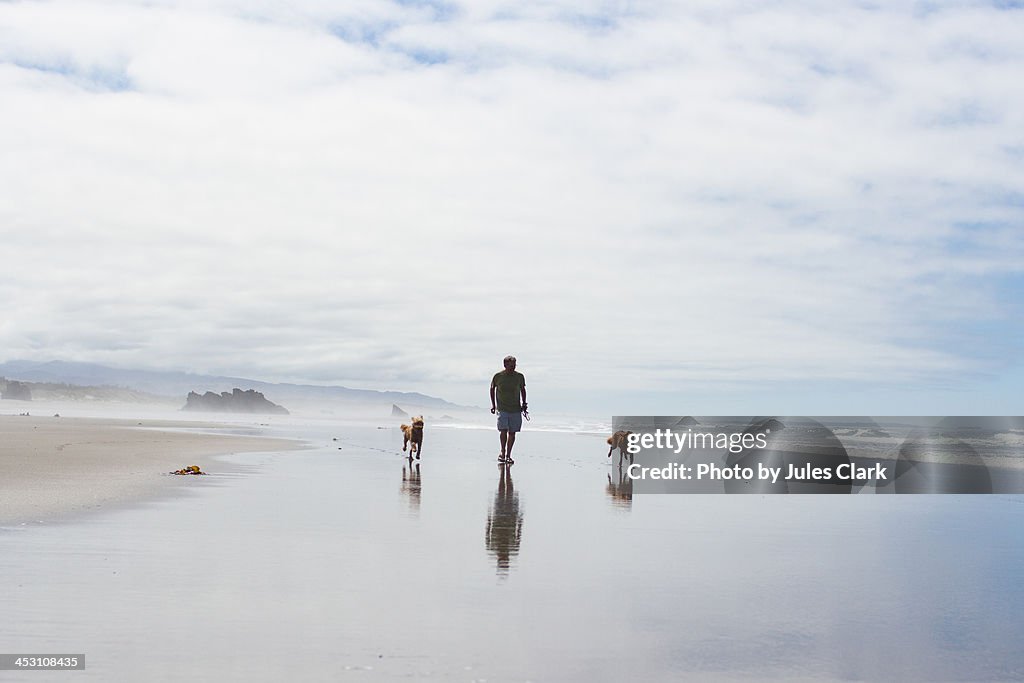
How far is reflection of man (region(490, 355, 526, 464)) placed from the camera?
21.2 m

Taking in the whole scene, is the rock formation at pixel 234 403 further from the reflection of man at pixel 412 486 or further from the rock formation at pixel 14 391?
the reflection of man at pixel 412 486

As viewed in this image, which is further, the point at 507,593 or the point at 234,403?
the point at 234,403

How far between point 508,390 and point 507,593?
15002mm

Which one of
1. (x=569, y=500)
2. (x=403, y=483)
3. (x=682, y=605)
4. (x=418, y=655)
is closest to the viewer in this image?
(x=418, y=655)

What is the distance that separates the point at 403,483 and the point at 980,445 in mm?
30924

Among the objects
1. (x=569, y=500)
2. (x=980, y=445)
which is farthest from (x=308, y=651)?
(x=980, y=445)

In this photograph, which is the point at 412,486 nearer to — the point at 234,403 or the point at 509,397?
the point at 509,397

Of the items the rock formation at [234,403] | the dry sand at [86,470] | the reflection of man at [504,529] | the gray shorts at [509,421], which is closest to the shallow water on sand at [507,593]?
the reflection of man at [504,529]

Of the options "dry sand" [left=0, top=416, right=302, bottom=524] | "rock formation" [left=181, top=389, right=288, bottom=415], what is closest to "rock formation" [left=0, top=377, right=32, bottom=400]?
"rock formation" [left=181, top=389, right=288, bottom=415]

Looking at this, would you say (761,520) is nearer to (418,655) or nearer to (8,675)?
(418,655)

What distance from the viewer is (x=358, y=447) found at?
89.0 ft

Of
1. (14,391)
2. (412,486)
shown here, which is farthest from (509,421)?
(14,391)

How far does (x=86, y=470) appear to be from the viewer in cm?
1516

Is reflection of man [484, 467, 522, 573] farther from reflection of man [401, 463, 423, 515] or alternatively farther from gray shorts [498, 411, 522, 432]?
gray shorts [498, 411, 522, 432]
